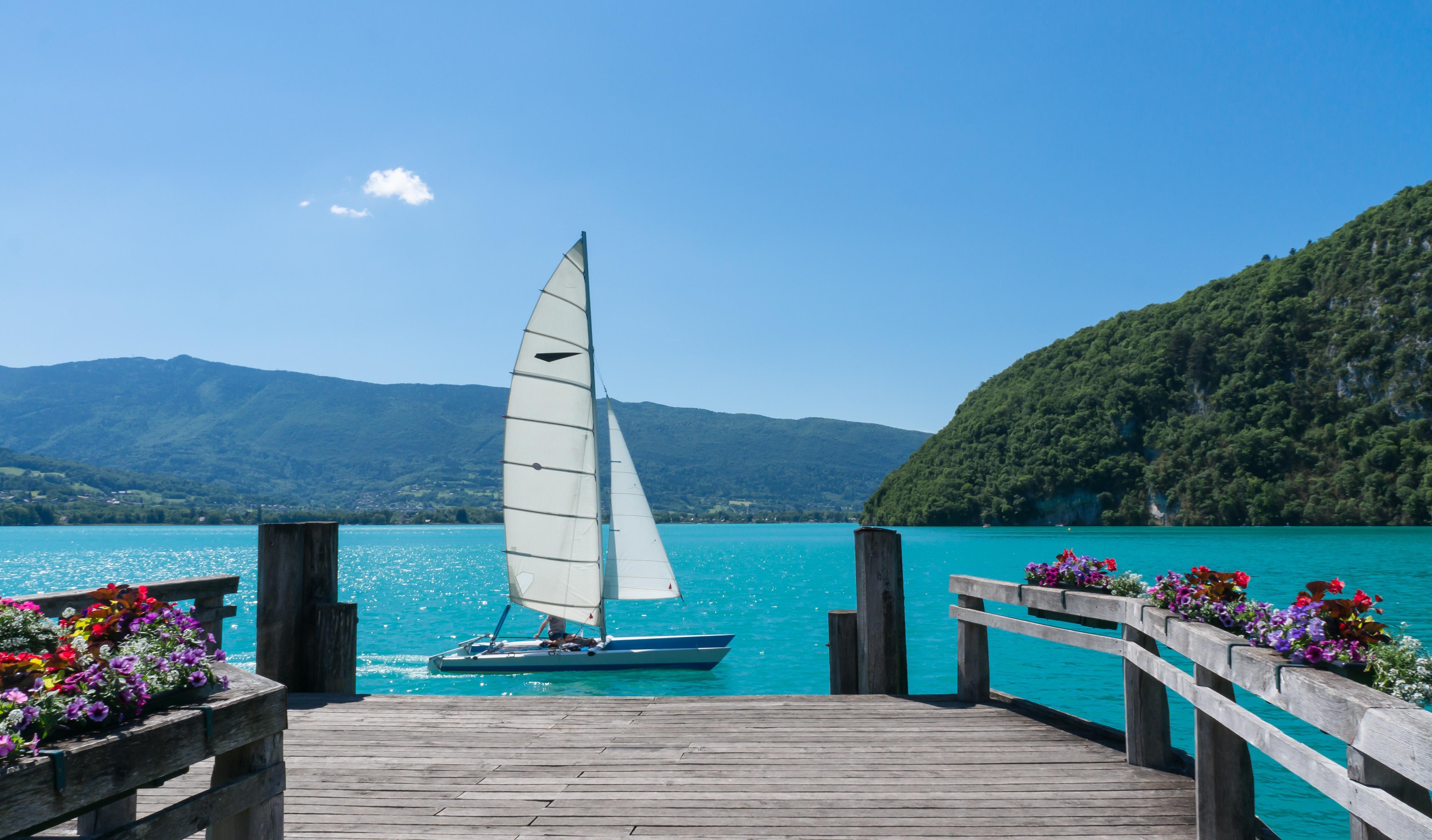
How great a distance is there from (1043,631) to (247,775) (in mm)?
5009

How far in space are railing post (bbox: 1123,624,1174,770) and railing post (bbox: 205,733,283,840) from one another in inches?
173

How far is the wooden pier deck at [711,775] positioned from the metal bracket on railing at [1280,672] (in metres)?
1.37

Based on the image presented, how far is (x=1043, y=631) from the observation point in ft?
19.7

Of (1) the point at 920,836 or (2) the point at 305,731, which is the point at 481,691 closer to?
(2) the point at 305,731

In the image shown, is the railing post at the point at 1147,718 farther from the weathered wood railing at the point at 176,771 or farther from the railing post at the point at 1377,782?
the weathered wood railing at the point at 176,771

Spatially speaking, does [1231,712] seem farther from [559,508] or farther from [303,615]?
[559,508]

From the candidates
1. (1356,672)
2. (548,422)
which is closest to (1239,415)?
(548,422)

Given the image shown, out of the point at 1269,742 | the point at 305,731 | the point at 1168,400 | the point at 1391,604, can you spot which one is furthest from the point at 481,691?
the point at 1168,400

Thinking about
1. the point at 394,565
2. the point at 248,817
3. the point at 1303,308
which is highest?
the point at 1303,308

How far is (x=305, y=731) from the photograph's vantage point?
6.05 metres

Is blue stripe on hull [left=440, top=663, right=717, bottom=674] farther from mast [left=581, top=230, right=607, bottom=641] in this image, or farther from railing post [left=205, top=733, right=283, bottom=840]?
railing post [left=205, top=733, right=283, bottom=840]

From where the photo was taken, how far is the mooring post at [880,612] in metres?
6.99

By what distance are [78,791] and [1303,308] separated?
162 m

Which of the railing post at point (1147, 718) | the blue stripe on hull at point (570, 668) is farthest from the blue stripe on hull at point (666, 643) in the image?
the railing post at point (1147, 718)
